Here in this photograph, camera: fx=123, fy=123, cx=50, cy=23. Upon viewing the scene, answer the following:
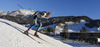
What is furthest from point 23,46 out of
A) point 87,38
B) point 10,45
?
point 87,38

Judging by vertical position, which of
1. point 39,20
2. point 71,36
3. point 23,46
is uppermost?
point 39,20

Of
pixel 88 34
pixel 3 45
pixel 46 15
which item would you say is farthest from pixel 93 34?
pixel 3 45

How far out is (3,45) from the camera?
21.2 ft

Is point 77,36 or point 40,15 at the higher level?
point 40,15

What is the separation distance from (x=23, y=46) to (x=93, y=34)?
96.6 metres

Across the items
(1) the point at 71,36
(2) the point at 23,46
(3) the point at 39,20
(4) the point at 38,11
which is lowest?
(1) the point at 71,36

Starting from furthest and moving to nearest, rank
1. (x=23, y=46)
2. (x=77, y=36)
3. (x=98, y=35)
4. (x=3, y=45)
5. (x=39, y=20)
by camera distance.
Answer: (x=77, y=36)
(x=98, y=35)
(x=39, y=20)
(x=23, y=46)
(x=3, y=45)

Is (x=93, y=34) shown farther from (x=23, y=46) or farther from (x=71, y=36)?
(x=23, y=46)

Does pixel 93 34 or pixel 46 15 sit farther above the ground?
pixel 46 15

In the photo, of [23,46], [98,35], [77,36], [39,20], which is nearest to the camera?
[23,46]

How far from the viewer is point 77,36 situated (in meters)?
102

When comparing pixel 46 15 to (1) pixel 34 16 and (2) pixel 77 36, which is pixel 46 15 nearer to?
(1) pixel 34 16

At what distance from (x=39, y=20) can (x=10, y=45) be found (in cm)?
550

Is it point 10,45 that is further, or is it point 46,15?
point 46,15
